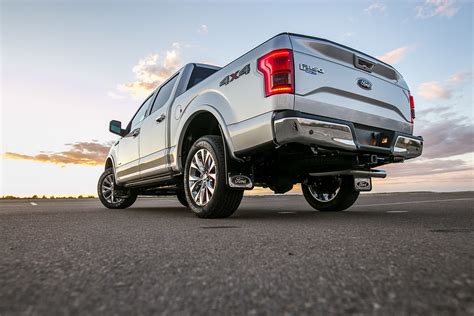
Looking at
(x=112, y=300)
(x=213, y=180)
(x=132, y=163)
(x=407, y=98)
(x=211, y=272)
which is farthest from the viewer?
(x=132, y=163)

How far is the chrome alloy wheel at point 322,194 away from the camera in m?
5.51

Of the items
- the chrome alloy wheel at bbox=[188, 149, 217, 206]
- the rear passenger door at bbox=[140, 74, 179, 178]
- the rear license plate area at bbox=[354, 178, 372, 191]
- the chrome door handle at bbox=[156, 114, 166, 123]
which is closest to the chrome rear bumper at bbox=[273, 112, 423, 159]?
the rear license plate area at bbox=[354, 178, 372, 191]

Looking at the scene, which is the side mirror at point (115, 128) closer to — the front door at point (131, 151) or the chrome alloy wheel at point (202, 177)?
the front door at point (131, 151)

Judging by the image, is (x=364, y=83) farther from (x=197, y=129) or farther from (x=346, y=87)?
(x=197, y=129)

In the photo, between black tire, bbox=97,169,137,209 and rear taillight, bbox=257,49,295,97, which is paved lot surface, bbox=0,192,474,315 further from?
black tire, bbox=97,169,137,209

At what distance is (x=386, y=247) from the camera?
2008 mm

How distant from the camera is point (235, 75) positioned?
3906 mm

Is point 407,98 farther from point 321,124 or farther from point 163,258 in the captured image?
point 163,258

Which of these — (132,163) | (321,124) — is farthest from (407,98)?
(132,163)

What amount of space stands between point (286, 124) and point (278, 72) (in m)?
0.52

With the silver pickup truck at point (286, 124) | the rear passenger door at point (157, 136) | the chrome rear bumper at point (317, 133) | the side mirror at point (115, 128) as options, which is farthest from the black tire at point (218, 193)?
the side mirror at point (115, 128)

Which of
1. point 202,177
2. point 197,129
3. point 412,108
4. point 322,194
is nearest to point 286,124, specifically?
point 202,177

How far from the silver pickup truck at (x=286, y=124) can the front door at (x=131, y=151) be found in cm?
113

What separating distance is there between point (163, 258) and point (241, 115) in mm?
2250
